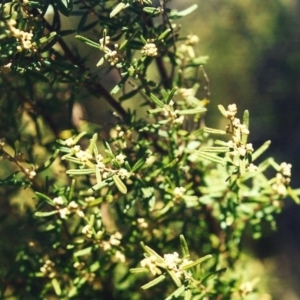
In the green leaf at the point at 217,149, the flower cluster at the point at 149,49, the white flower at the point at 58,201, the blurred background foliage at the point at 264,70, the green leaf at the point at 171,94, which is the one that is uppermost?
the flower cluster at the point at 149,49

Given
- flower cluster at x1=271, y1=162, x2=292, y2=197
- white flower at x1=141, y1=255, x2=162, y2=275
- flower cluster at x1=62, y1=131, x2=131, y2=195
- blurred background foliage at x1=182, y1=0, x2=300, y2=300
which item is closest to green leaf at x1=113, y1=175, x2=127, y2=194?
flower cluster at x1=62, y1=131, x2=131, y2=195

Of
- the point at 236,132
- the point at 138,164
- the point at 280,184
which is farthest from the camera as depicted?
the point at 280,184

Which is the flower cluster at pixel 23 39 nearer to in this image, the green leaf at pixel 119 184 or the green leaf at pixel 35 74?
the green leaf at pixel 35 74

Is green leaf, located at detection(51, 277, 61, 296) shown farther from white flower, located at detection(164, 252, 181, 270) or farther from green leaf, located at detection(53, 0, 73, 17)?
green leaf, located at detection(53, 0, 73, 17)

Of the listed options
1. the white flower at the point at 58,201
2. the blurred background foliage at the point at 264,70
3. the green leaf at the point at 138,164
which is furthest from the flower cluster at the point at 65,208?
the blurred background foliage at the point at 264,70

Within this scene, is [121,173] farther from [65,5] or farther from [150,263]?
[65,5]

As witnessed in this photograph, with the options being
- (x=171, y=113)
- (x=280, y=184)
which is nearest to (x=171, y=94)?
(x=171, y=113)

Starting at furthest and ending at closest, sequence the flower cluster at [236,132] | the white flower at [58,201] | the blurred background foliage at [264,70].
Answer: the blurred background foliage at [264,70], the white flower at [58,201], the flower cluster at [236,132]
